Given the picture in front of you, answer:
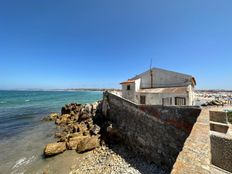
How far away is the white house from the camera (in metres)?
13.7

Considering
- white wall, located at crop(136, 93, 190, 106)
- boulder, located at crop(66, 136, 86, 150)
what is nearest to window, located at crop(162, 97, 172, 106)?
white wall, located at crop(136, 93, 190, 106)

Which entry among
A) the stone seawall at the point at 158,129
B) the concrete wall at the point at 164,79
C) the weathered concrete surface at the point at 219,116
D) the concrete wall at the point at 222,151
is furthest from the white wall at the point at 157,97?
the concrete wall at the point at 222,151

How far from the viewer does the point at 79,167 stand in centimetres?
872

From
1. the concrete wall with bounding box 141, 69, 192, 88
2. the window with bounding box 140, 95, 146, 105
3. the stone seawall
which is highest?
the concrete wall with bounding box 141, 69, 192, 88

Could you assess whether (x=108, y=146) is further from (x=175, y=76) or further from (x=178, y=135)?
(x=175, y=76)

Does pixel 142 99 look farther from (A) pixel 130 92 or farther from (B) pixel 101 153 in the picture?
(B) pixel 101 153

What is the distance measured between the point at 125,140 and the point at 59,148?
5.73 meters

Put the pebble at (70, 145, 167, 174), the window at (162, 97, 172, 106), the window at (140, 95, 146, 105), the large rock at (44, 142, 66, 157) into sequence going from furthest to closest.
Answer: the window at (140, 95, 146, 105)
the window at (162, 97, 172, 106)
the large rock at (44, 142, 66, 157)
the pebble at (70, 145, 167, 174)

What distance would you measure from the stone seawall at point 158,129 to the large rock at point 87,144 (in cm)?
265

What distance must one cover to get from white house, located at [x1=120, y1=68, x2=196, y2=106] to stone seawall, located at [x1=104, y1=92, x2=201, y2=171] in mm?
4436

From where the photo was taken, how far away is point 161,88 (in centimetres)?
1670

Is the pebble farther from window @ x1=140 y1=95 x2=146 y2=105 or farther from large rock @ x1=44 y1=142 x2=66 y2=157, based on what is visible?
window @ x1=140 y1=95 x2=146 y2=105

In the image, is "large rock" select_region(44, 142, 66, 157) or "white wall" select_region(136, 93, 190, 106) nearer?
"large rock" select_region(44, 142, 66, 157)

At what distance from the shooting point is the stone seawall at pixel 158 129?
25.4ft
